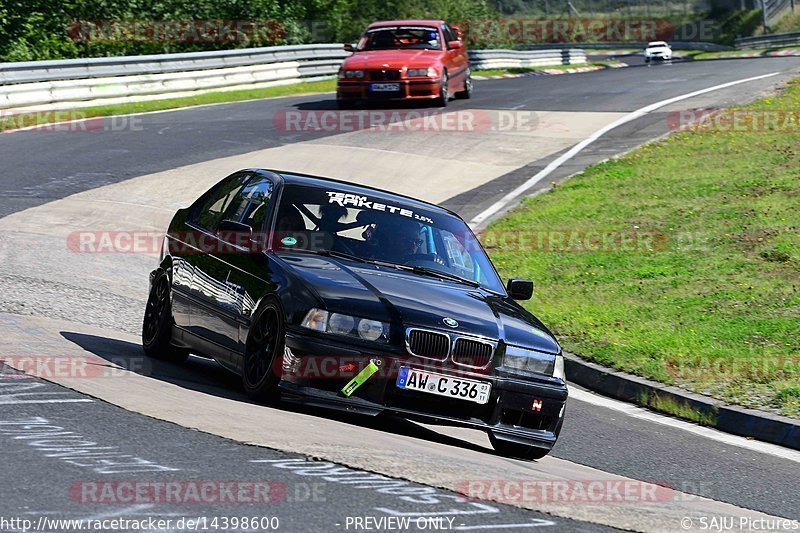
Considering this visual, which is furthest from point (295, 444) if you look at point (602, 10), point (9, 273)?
point (602, 10)

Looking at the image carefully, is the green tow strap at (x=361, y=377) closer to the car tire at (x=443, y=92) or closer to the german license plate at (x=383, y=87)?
the german license plate at (x=383, y=87)

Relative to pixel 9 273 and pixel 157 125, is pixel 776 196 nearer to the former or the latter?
pixel 9 273

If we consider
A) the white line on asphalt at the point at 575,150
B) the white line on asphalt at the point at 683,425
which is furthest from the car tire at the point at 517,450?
the white line on asphalt at the point at 575,150

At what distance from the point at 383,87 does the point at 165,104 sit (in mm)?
5416

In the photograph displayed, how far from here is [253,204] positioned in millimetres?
8727

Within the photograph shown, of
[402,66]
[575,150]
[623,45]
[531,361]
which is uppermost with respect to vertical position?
[402,66]

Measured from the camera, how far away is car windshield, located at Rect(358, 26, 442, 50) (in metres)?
27.8

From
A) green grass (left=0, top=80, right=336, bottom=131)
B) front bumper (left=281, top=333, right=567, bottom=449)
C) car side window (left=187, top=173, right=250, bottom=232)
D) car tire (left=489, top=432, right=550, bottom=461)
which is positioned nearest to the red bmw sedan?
green grass (left=0, top=80, right=336, bottom=131)

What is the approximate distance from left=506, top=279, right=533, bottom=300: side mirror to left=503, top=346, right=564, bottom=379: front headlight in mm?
1022

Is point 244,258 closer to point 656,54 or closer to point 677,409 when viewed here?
point 677,409

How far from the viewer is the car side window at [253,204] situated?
8508 mm

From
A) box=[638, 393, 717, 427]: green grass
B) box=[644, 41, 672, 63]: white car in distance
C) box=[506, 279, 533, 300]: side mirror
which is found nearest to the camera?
box=[506, 279, 533, 300]: side mirror

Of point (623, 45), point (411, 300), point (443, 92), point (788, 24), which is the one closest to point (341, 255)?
point (411, 300)

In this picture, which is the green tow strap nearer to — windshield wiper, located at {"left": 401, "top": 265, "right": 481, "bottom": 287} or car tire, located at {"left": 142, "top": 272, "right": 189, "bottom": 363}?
windshield wiper, located at {"left": 401, "top": 265, "right": 481, "bottom": 287}
